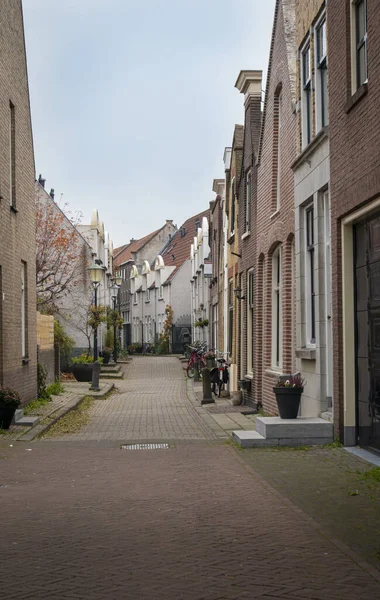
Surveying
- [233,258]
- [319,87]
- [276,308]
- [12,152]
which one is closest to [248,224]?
[233,258]

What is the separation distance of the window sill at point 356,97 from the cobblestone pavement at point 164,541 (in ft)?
15.6

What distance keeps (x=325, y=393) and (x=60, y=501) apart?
537cm

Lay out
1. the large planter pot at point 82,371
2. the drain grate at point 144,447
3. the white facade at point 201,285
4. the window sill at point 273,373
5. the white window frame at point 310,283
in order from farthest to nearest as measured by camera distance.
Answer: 1. the white facade at point 201,285
2. the large planter pot at point 82,371
3. the window sill at point 273,373
4. the white window frame at point 310,283
5. the drain grate at point 144,447

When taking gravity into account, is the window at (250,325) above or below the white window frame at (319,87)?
below

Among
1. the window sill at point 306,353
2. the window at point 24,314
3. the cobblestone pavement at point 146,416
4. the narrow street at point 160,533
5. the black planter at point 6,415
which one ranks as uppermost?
the window at point 24,314

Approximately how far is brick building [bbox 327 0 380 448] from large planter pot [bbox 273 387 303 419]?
996 millimetres

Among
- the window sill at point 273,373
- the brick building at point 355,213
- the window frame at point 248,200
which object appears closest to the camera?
the brick building at point 355,213

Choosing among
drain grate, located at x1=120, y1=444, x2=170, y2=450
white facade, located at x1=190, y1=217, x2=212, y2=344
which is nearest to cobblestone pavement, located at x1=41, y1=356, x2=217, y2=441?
drain grate, located at x1=120, y1=444, x2=170, y2=450

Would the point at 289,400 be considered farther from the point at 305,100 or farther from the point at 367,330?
the point at 305,100

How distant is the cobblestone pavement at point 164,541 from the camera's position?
5.19m

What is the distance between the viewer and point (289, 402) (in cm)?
1241

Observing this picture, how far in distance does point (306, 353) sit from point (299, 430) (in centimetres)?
164

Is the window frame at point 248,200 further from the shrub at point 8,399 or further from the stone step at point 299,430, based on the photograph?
the stone step at point 299,430

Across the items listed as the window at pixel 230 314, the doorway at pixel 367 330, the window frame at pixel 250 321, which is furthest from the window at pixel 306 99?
the window at pixel 230 314
